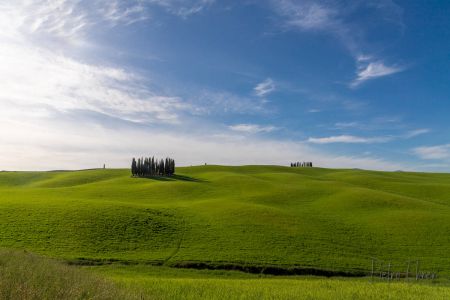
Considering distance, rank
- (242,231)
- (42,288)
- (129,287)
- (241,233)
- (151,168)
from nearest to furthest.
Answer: (42,288), (129,287), (241,233), (242,231), (151,168)

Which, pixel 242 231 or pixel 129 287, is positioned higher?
pixel 129 287

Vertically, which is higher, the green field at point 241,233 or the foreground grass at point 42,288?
the foreground grass at point 42,288

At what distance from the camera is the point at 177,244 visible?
40438mm

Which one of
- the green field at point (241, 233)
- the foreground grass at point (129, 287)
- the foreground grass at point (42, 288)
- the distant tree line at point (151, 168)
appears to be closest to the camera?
the foreground grass at point (42, 288)

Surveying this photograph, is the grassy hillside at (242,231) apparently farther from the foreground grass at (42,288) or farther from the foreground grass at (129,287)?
the foreground grass at (42,288)

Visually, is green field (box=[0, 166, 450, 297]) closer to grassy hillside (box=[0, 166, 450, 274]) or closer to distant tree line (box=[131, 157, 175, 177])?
grassy hillside (box=[0, 166, 450, 274])

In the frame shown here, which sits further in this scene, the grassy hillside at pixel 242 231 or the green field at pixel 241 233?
the grassy hillside at pixel 242 231

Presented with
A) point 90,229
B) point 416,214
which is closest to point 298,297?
point 90,229

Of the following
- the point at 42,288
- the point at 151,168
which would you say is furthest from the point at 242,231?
the point at 151,168

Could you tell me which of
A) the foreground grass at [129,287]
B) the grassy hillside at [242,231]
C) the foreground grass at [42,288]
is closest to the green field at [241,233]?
the grassy hillside at [242,231]

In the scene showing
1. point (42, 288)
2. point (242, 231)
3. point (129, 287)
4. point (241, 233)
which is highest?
point (42, 288)

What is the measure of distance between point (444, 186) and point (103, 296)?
9485 centimetres

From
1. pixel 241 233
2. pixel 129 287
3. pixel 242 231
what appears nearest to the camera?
pixel 129 287

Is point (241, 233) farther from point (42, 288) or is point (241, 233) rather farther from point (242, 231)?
point (42, 288)
